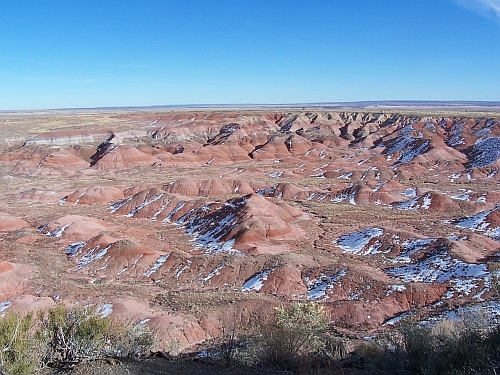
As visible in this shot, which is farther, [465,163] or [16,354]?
[465,163]

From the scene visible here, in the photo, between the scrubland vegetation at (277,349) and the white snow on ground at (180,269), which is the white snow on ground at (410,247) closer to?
the white snow on ground at (180,269)

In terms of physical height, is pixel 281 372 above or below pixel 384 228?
above

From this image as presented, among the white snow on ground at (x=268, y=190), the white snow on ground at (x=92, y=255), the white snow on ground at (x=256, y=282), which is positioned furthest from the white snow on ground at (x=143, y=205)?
the white snow on ground at (x=256, y=282)

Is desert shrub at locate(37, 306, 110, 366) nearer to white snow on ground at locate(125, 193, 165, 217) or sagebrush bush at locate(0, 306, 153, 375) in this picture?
sagebrush bush at locate(0, 306, 153, 375)

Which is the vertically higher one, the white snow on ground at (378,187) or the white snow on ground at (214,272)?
the white snow on ground at (214,272)

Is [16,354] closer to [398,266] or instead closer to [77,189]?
[398,266]

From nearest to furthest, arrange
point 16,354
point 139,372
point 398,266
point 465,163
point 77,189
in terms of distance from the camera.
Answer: point 16,354
point 139,372
point 398,266
point 77,189
point 465,163

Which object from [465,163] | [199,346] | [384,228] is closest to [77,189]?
[384,228]
